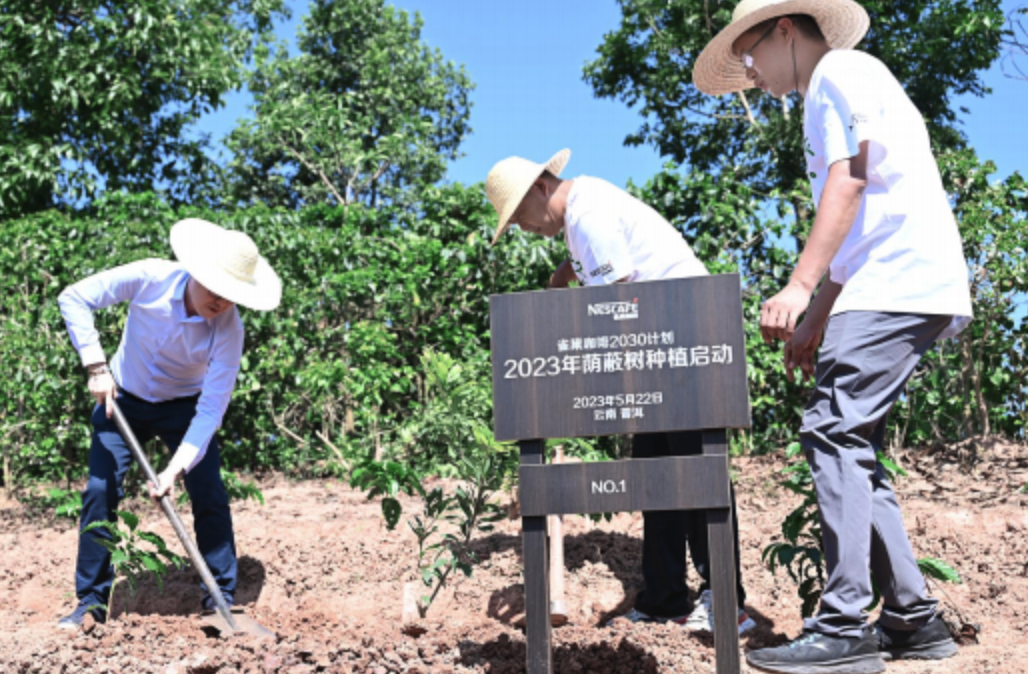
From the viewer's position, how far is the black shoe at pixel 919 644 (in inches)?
119

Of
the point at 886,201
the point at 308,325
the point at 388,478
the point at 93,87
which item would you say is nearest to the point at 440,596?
the point at 388,478

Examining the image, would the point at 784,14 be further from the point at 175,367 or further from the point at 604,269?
the point at 175,367

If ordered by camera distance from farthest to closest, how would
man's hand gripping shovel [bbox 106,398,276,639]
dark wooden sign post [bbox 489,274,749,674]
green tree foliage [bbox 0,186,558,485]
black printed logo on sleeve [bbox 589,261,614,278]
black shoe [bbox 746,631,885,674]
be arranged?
green tree foliage [bbox 0,186,558,485] < man's hand gripping shovel [bbox 106,398,276,639] < black printed logo on sleeve [bbox 589,261,614,278] < black shoe [bbox 746,631,885,674] < dark wooden sign post [bbox 489,274,749,674]

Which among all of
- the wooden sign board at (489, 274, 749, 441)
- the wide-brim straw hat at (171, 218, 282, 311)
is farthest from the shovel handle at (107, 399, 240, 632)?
the wooden sign board at (489, 274, 749, 441)

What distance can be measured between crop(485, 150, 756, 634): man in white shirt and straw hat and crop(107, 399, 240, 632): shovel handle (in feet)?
5.14

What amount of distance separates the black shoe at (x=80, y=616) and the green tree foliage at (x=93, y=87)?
8665 mm

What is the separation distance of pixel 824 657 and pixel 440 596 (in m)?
2.06

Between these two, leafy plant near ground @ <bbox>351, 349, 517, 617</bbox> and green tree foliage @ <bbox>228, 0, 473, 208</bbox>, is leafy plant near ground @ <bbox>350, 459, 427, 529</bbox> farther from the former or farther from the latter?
green tree foliage @ <bbox>228, 0, 473, 208</bbox>

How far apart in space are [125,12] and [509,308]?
11066 mm

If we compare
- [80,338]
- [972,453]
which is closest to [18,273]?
[80,338]

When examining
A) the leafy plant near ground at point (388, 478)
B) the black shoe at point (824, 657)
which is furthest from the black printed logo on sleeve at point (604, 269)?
the black shoe at point (824, 657)

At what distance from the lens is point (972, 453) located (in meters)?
6.14

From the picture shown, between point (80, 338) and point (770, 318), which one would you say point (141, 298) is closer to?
point (80, 338)

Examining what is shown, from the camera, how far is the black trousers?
3719 mm
